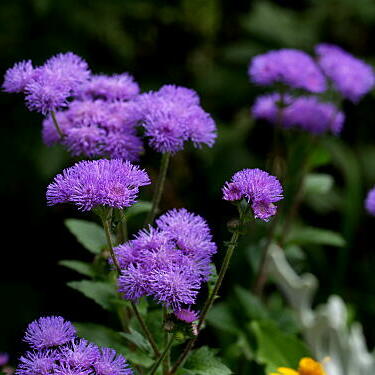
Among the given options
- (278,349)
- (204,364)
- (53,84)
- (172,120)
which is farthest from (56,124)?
(278,349)

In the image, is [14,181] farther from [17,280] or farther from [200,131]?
[200,131]

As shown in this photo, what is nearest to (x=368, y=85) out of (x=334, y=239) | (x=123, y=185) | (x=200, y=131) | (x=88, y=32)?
(x=334, y=239)

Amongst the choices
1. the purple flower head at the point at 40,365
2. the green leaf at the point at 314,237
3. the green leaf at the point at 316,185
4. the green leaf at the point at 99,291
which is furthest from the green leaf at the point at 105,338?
the green leaf at the point at 316,185

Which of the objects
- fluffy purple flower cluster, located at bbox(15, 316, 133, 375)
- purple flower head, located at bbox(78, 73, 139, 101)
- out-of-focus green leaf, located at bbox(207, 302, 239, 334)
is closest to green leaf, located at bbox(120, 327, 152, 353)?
fluffy purple flower cluster, located at bbox(15, 316, 133, 375)

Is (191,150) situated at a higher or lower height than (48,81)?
higher

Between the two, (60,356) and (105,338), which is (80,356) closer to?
(60,356)

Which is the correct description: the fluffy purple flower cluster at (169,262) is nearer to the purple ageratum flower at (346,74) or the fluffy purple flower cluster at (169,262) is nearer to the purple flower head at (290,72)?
the purple flower head at (290,72)
